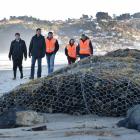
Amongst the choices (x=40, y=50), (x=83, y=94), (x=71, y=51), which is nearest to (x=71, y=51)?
(x=71, y=51)

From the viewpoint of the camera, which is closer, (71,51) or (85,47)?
(85,47)

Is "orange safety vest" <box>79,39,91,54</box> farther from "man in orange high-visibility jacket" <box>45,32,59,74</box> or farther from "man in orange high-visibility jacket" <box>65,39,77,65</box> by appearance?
"man in orange high-visibility jacket" <box>45,32,59,74</box>

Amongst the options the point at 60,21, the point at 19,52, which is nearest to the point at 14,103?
the point at 19,52

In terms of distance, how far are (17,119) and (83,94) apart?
138cm

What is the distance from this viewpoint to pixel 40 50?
17531 millimetres

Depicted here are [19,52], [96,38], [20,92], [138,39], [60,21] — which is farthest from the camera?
[60,21]

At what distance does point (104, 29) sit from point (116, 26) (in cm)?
288

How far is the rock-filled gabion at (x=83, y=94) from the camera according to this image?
9016 mm

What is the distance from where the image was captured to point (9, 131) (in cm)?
760

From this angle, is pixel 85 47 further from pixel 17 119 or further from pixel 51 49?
pixel 17 119

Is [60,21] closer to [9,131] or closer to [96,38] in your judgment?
[96,38]

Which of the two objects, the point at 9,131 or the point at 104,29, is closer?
the point at 9,131

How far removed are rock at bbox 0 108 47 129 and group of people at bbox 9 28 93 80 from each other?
8.91m

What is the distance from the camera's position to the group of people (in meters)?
17.5
